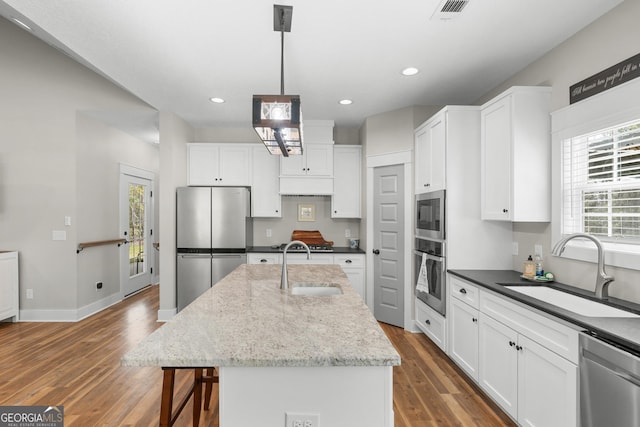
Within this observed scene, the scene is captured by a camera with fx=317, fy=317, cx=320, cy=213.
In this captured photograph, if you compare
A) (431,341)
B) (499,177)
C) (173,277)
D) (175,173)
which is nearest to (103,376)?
(173,277)

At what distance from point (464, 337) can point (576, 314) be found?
118 cm

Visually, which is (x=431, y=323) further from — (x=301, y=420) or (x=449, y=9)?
(x=449, y=9)

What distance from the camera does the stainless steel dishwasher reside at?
126 centimetres

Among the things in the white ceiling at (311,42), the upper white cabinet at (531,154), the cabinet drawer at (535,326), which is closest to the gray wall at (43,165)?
the white ceiling at (311,42)

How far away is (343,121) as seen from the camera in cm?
450

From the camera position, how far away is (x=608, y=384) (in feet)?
4.49

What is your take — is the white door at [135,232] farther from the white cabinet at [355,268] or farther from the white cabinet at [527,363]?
the white cabinet at [527,363]

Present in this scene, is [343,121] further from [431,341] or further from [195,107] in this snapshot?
[431,341]

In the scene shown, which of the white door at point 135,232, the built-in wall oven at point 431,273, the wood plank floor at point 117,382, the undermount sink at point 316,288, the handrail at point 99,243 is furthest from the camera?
the white door at point 135,232

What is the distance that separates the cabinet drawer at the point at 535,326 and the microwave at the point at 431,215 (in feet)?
2.90

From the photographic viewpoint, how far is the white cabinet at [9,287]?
12.5 feet

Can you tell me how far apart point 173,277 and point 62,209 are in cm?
164

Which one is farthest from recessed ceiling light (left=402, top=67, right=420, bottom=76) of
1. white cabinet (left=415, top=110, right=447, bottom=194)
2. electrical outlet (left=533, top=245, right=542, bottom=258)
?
electrical outlet (left=533, top=245, right=542, bottom=258)

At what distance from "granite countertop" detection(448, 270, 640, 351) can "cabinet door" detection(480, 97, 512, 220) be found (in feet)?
1.66
